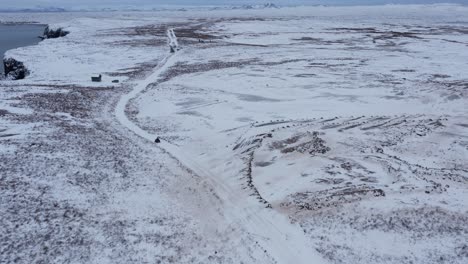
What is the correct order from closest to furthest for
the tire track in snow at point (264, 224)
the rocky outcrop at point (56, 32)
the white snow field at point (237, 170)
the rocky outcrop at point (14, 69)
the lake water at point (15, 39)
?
1. the tire track in snow at point (264, 224)
2. the white snow field at point (237, 170)
3. the rocky outcrop at point (14, 69)
4. the lake water at point (15, 39)
5. the rocky outcrop at point (56, 32)

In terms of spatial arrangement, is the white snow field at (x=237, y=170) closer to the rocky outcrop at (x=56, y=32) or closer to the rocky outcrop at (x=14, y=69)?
the rocky outcrop at (x=14, y=69)

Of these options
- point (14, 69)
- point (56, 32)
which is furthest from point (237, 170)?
point (56, 32)

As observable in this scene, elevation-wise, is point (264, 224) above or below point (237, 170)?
below

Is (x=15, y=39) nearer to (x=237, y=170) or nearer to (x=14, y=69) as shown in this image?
(x=14, y=69)

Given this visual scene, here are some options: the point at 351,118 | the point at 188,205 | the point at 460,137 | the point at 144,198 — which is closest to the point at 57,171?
the point at 144,198

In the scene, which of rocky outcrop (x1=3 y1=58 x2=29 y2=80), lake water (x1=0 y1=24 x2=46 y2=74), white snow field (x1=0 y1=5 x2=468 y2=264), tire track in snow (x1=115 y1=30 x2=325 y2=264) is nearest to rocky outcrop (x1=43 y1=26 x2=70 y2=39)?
lake water (x1=0 y1=24 x2=46 y2=74)

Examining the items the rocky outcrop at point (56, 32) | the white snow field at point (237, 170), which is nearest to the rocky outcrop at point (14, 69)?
the white snow field at point (237, 170)

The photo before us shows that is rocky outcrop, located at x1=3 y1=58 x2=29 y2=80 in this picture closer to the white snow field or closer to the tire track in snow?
the white snow field
